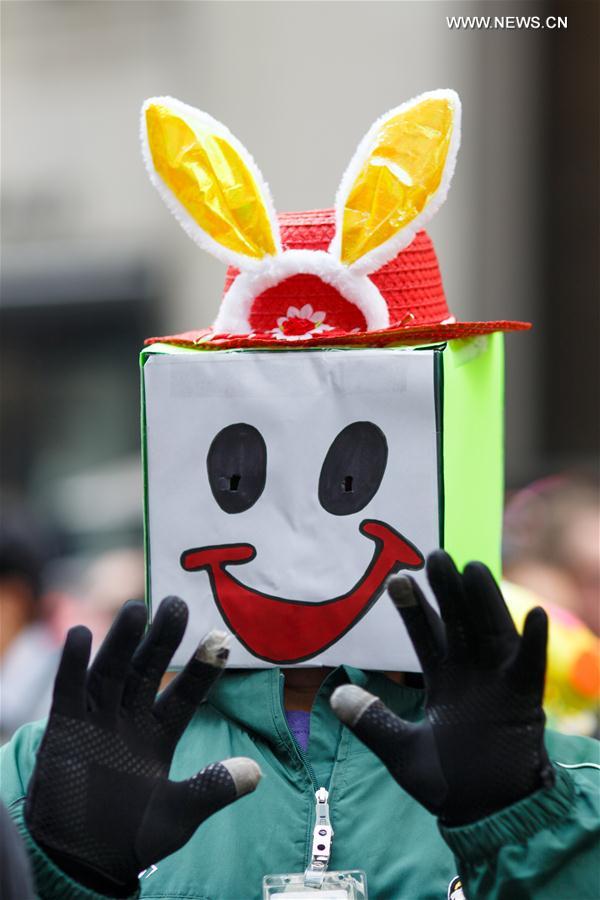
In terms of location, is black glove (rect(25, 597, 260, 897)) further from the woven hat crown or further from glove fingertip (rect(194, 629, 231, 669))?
the woven hat crown

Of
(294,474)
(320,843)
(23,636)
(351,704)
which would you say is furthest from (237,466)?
(23,636)

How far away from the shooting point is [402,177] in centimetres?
204

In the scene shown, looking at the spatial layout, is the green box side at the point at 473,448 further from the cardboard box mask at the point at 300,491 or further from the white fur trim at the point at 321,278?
the white fur trim at the point at 321,278

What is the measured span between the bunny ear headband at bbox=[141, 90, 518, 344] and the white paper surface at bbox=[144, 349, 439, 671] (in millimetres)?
127

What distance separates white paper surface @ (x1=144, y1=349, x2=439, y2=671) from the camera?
1962 millimetres

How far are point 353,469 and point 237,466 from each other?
178 mm

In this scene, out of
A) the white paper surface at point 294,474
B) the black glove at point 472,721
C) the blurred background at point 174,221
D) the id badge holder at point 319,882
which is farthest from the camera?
the blurred background at point 174,221

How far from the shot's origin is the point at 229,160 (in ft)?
6.91

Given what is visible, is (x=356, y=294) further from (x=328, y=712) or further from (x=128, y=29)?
(x=128, y=29)

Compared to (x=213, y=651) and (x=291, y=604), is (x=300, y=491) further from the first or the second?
(x=213, y=651)

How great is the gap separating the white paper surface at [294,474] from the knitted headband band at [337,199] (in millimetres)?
147

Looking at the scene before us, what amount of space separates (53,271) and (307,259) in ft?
22.7

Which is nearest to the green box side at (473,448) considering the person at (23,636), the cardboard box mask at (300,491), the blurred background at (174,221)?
the cardboard box mask at (300,491)

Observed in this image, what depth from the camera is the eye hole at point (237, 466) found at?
2002 mm
